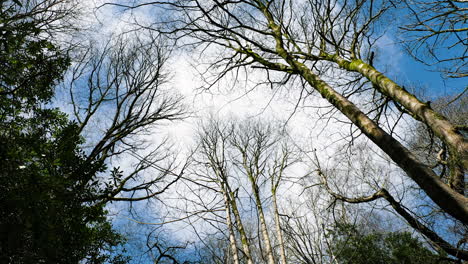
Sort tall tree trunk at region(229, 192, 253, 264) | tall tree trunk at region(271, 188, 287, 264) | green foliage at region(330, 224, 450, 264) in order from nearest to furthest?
tall tree trunk at region(229, 192, 253, 264) < tall tree trunk at region(271, 188, 287, 264) < green foliage at region(330, 224, 450, 264)

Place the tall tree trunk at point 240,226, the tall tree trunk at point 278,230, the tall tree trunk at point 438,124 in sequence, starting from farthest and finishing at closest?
the tall tree trunk at point 278,230
the tall tree trunk at point 240,226
the tall tree trunk at point 438,124

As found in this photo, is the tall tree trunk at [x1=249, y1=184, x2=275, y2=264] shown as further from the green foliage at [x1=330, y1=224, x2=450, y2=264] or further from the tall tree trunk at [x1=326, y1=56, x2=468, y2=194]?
the tall tree trunk at [x1=326, y1=56, x2=468, y2=194]

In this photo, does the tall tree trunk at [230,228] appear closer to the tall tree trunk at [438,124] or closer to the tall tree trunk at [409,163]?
the tall tree trunk at [409,163]

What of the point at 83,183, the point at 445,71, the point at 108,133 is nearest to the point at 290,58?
the point at 445,71

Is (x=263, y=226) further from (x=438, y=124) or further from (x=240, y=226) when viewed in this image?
(x=438, y=124)

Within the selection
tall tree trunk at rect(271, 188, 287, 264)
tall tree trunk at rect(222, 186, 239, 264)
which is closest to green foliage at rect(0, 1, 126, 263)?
tall tree trunk at rect(222, 186, 239, 264)

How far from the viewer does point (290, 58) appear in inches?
147

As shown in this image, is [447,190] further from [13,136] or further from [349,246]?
[349,246]

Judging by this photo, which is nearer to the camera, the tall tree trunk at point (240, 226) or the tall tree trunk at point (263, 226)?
the tall tree trunk at point (240, 226)

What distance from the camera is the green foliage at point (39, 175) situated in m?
2.35

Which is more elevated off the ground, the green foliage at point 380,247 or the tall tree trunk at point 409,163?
the green foliage at point 380,247

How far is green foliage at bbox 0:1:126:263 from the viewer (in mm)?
2350

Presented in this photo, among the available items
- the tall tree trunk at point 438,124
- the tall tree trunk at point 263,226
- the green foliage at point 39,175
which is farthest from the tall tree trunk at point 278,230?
the tall tree trunk at point 438,124

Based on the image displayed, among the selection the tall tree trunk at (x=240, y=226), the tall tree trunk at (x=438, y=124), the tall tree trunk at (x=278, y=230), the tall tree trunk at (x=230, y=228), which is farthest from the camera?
the tall tree trunk at (x=278, y=230)
